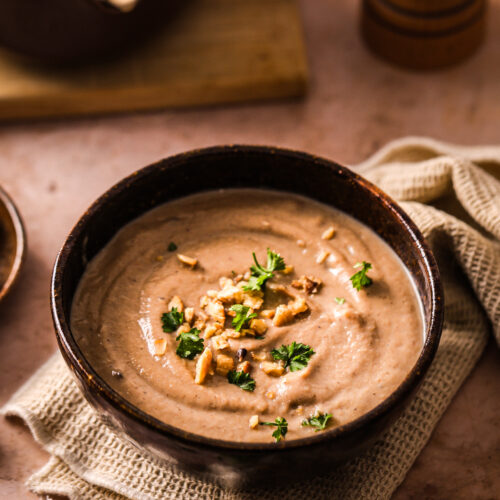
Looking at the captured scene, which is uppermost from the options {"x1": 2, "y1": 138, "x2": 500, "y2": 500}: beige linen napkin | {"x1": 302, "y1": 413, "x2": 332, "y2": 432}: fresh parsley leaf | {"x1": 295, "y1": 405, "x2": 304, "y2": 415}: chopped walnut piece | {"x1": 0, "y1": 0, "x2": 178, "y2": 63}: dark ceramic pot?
{"x1": 0, "y1": 0, "x2": 178, "y2": 63}: dark ceramic pot

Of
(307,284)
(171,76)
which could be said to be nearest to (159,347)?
(307,284)

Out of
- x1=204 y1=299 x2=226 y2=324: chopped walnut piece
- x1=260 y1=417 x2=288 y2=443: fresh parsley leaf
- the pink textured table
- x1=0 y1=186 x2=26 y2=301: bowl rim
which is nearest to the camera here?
x1=260 y1=417 x2=288 y2=443: fresh parsley leaf

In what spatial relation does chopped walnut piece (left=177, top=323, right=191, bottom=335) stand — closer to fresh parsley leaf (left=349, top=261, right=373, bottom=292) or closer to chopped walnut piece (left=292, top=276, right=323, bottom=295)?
chopped walnut piece (left=292, top=276, right=323, bottom=295)

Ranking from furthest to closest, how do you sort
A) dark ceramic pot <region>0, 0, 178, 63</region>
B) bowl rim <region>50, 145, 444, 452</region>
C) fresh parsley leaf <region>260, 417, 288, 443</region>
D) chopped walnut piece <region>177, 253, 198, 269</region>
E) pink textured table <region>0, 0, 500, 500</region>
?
dark ceramic pot <region>0, 0, 178, 63</region>
pink textured table <region>0, 0, 500, 500</region>
chopped walnut piece <region>177, 253, 198, 269</region>
fresh parsley leaf <region>260, 417, 288, 443</region>
bowl rim <region>50, 145, 444, 452</region>

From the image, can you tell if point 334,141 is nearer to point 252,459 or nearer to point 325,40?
point 325,40

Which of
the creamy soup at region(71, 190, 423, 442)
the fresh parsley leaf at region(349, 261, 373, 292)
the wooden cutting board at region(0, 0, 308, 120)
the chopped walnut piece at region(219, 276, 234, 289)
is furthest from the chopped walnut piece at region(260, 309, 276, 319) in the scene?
the wooden cutting board at region(0, 0, 308, 120)

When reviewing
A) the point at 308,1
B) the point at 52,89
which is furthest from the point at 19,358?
the point at 308,1

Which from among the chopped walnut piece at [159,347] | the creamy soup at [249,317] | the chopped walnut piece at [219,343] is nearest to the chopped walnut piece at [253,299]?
the creamy soup at [249,317]
